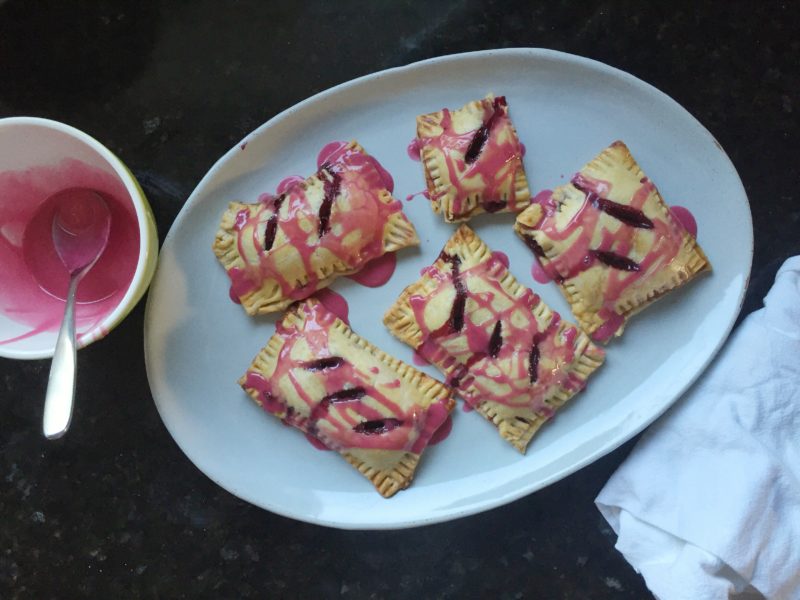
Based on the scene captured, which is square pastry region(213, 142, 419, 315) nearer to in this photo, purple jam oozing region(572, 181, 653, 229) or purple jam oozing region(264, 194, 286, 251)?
purple jam oozing region(264, 194, 286, 251)

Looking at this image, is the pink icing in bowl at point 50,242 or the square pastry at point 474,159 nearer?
the pink icing in bowl at point 50,242

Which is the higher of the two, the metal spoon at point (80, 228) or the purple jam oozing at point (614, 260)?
the purple jam oozing at point (614, 260)

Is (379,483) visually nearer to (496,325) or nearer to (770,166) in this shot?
(496,325)

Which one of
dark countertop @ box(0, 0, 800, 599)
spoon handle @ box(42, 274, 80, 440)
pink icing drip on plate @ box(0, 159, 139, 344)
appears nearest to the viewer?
spoon handle @ box(42, 274, 80, 440)

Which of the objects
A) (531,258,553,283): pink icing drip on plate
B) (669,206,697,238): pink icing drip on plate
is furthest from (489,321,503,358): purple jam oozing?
(669,206,697,238): pink icing drip on plate

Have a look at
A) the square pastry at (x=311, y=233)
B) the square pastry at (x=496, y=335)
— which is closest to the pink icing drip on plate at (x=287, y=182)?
the square pastry at (x=311, y=233)

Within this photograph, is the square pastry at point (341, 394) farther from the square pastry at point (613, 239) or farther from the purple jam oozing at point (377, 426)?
the square pastry at point (613, 239)

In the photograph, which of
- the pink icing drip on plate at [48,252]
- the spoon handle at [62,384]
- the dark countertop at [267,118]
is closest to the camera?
the spoon handle at [62,384]

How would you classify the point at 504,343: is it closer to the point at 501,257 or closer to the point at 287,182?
the point at 501,257

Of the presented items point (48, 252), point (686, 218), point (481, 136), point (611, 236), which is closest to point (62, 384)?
point (48, 252)
